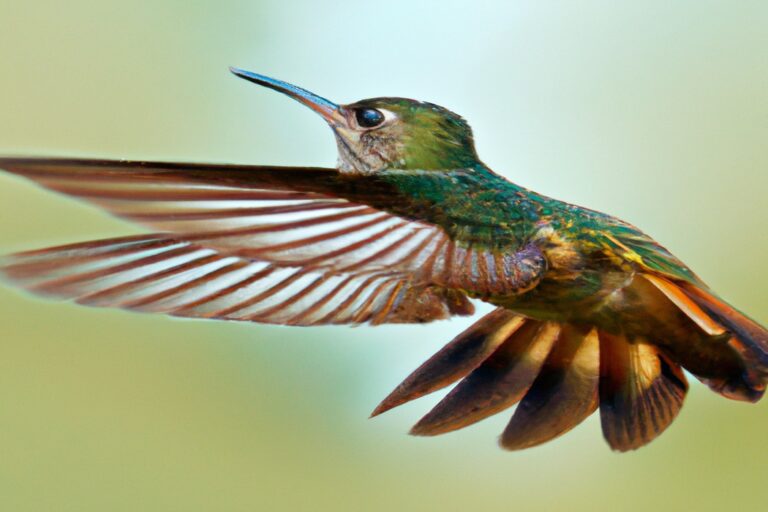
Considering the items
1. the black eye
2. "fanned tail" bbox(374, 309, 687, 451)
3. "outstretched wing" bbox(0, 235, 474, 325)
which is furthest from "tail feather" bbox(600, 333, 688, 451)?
the black eye

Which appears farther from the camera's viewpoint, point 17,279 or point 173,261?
point 173,261

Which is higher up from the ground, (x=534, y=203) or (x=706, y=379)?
(x=534, y=203)

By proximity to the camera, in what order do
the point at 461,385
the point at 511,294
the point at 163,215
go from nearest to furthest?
the point at 163,215 < the point at 511,294 < the point at 461,385

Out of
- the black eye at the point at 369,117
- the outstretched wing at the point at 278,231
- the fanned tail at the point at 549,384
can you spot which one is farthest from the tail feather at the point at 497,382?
the black eye at the point at 369,117

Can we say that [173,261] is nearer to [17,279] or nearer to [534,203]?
[17,279]

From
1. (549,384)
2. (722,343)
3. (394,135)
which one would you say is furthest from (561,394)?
(394,135)

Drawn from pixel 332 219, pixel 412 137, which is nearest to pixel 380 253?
pixel 332 219

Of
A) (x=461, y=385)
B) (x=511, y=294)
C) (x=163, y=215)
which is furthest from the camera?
(x=461, y=385)

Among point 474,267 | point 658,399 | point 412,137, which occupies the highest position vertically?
point 412,137
